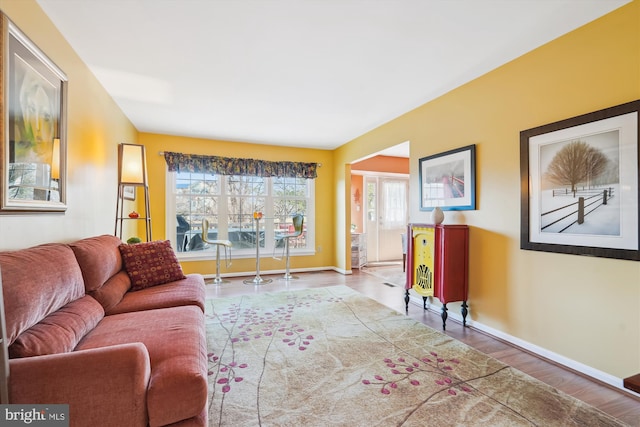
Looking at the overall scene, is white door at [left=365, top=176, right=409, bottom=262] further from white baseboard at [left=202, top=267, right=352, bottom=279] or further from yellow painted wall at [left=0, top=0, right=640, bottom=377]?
yellow painted wall at [left=0, top=0, right=640, bottom=377]

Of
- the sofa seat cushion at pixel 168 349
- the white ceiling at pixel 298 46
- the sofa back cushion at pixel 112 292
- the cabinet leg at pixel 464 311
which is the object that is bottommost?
the cabinet leg at pixel 464 311

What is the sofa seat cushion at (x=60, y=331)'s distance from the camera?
105 centimetres

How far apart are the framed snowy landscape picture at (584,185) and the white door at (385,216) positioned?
4.23 m

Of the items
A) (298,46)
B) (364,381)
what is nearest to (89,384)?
(364,381)

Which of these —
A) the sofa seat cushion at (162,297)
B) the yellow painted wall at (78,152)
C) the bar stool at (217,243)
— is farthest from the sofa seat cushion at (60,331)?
the bar stool at (217,243)

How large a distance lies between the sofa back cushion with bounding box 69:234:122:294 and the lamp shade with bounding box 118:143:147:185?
4.52 feet

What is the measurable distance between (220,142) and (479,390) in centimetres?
504

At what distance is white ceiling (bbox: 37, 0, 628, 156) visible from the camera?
192 centimetres

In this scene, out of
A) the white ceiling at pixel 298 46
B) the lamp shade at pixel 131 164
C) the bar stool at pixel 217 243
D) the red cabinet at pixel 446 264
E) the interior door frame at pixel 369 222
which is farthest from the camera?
the interior door frame at pixel 369 222

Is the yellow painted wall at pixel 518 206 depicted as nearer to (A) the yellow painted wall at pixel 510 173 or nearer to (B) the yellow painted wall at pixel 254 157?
(A) the yellow painted wall at pixel 510 173

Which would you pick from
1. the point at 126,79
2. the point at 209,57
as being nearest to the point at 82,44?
the point at 126,79

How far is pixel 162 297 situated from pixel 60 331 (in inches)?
35.6

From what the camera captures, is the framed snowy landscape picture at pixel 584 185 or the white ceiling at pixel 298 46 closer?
the framed snowy landscape picture at pixel 584 185

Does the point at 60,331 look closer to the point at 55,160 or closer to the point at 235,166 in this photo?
the point at 55,160
